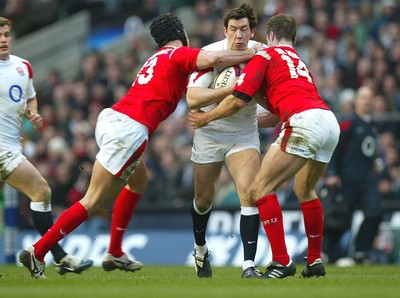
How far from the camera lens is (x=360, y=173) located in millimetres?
15492

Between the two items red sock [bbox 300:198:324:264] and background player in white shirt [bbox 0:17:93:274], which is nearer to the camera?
red sock [bbox 300:198:324:264]

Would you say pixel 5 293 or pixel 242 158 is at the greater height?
pixel 242 158

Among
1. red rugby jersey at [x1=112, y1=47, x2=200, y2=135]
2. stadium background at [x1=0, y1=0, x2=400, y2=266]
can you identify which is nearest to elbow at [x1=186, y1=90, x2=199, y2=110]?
red rugby jersey at [x1=112, y1=47, x2=200, y2=135]

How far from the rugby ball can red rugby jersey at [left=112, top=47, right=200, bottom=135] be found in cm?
30

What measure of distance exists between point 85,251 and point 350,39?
267 inches

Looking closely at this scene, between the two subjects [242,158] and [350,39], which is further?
[350,39]

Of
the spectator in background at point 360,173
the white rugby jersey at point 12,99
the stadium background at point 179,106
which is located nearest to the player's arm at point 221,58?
the white rugby jersey at point 12,99

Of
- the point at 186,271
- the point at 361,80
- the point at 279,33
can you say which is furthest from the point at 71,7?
the point at 279,33

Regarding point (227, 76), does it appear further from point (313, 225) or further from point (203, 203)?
point (313, 225)

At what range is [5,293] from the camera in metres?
8.44

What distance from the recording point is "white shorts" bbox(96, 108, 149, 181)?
1017 cm

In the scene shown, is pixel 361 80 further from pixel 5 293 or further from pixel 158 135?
pixel 5 293

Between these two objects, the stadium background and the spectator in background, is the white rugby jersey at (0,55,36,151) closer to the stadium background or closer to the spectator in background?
the stadium background

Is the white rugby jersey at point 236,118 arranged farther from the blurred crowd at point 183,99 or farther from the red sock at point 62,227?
the blurred crowd at point 183,99
